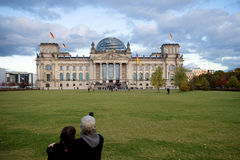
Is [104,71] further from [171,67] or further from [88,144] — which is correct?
[88,144]

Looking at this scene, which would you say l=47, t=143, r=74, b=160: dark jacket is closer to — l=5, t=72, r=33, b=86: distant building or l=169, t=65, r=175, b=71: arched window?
l=169, t=65, r=175, b=71: arched window

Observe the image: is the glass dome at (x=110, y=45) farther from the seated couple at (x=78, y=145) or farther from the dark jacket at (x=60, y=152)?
the dark jacket at (x=60, y=152)

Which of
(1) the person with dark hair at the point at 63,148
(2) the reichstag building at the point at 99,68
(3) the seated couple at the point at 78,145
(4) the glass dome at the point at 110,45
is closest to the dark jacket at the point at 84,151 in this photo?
(3) the seated couple at the point at 78,145

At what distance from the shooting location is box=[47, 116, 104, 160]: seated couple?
4105mm

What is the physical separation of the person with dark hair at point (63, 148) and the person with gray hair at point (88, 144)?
0.13 m

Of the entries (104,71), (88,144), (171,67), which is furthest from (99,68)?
(88,144)

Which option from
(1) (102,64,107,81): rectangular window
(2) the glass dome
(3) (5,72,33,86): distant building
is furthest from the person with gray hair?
(3) (5,72,33,86): distant building

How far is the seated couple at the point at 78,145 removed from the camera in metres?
4.11

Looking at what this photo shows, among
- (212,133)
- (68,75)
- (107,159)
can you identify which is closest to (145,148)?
(107,159)

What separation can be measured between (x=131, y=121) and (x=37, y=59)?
357 feet

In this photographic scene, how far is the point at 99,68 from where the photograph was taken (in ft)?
371

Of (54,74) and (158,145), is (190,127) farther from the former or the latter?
(54,74)

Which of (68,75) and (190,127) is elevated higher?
(68,75)

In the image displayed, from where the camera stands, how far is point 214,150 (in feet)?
26.7
